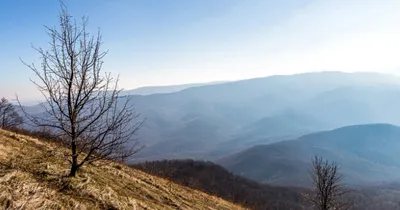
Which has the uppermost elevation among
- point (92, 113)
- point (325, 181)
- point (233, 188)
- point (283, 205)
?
point (92, 113)

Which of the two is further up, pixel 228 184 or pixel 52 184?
pixel 52 184

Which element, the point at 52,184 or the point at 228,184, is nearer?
the point at 52,184

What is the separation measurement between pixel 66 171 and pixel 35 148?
2819 millimetres

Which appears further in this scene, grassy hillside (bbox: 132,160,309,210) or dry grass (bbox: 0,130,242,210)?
grassy hillside (bbox: 132,160,309,210)

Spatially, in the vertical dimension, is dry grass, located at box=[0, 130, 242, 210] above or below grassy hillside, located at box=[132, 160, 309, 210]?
above

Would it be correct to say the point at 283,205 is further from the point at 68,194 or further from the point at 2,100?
the point at 68,194

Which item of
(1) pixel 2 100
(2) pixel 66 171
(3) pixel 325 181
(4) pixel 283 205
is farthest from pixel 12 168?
(4) pixel 283 205

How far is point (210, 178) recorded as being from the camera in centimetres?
12744

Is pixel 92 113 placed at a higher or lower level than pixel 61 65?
lower

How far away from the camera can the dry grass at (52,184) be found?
8.40m

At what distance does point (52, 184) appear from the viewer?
31.3 ft

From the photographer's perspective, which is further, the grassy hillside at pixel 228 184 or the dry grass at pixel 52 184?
the grassy hillside at pixel 228 184

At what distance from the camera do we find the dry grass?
8398 millimetres

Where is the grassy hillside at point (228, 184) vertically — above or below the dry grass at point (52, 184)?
below
